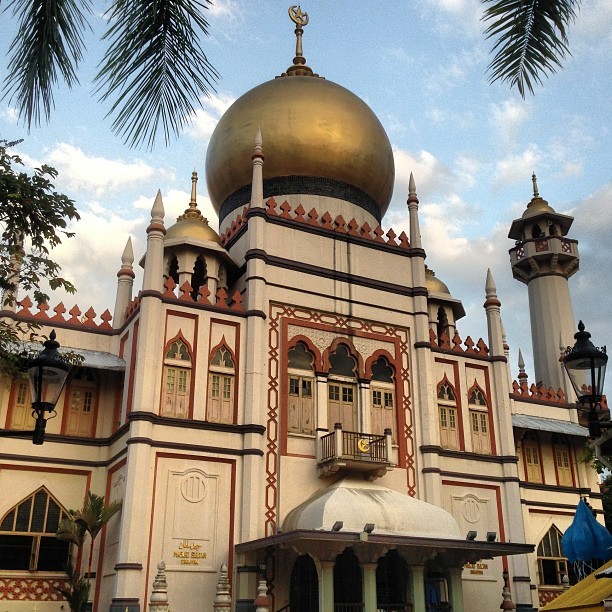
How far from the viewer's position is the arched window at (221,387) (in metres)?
15.4

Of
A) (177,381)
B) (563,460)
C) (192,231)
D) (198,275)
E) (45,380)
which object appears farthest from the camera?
(563,460)

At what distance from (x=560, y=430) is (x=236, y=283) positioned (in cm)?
953

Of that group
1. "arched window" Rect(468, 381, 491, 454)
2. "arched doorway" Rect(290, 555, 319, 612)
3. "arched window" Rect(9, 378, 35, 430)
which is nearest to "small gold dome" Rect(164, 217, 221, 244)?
"arched window" Rect(9, 378, 35, 430)

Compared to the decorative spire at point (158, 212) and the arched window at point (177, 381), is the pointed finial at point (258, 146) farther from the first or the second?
the arched window at point (177, 381)

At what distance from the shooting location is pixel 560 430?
2002cm

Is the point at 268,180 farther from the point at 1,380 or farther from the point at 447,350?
the point at 1,380

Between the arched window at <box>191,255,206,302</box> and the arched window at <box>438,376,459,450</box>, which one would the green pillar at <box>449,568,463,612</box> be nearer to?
the arched window at <box>438,376,459,450</box>

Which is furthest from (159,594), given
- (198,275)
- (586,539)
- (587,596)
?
(198,275)

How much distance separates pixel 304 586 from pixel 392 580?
2008 millimetres

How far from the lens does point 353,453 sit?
1565 cm

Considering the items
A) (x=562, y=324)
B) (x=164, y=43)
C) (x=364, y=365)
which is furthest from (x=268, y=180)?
(x=164, y=43)

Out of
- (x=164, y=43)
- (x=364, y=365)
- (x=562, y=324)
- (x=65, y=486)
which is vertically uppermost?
(x=562, y=324)

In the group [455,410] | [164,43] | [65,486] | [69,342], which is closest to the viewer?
[164,43]

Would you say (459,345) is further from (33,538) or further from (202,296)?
(33,538)
